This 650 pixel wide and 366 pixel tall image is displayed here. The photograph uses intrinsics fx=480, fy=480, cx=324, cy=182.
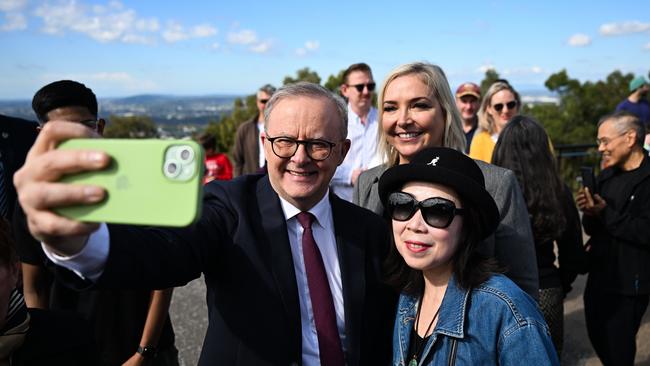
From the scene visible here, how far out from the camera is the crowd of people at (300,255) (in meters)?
1.31

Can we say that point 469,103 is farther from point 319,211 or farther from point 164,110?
point 164,110

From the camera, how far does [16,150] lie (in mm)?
2553

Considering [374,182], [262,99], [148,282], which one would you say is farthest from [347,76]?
[148,282]

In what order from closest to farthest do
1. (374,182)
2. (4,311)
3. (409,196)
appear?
(4,311)
(409,196)
(374,182)

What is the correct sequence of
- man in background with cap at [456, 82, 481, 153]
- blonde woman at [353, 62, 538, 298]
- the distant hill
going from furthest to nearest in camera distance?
the distant hill, man in background with cap at [456, 82, 481, 153], blonde woman at [353, 62, 538, 298]

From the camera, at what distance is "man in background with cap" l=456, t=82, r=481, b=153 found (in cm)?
616

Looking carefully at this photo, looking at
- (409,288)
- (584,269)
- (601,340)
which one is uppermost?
(409,288)

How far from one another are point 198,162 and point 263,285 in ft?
3.06

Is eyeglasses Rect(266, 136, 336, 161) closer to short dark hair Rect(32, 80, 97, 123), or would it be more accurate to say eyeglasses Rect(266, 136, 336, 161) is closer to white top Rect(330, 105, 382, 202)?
short dark hair Rect(32, 80, 97, 123)

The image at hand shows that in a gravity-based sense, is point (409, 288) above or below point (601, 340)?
above

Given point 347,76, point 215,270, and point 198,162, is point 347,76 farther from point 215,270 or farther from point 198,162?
point 198,162

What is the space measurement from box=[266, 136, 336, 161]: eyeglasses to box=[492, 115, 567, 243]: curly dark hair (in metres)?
1.79

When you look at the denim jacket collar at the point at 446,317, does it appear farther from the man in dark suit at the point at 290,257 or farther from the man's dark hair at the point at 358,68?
the man's dark hair at the point at 358,68

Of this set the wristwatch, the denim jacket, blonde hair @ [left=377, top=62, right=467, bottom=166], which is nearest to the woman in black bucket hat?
the denim jacket
